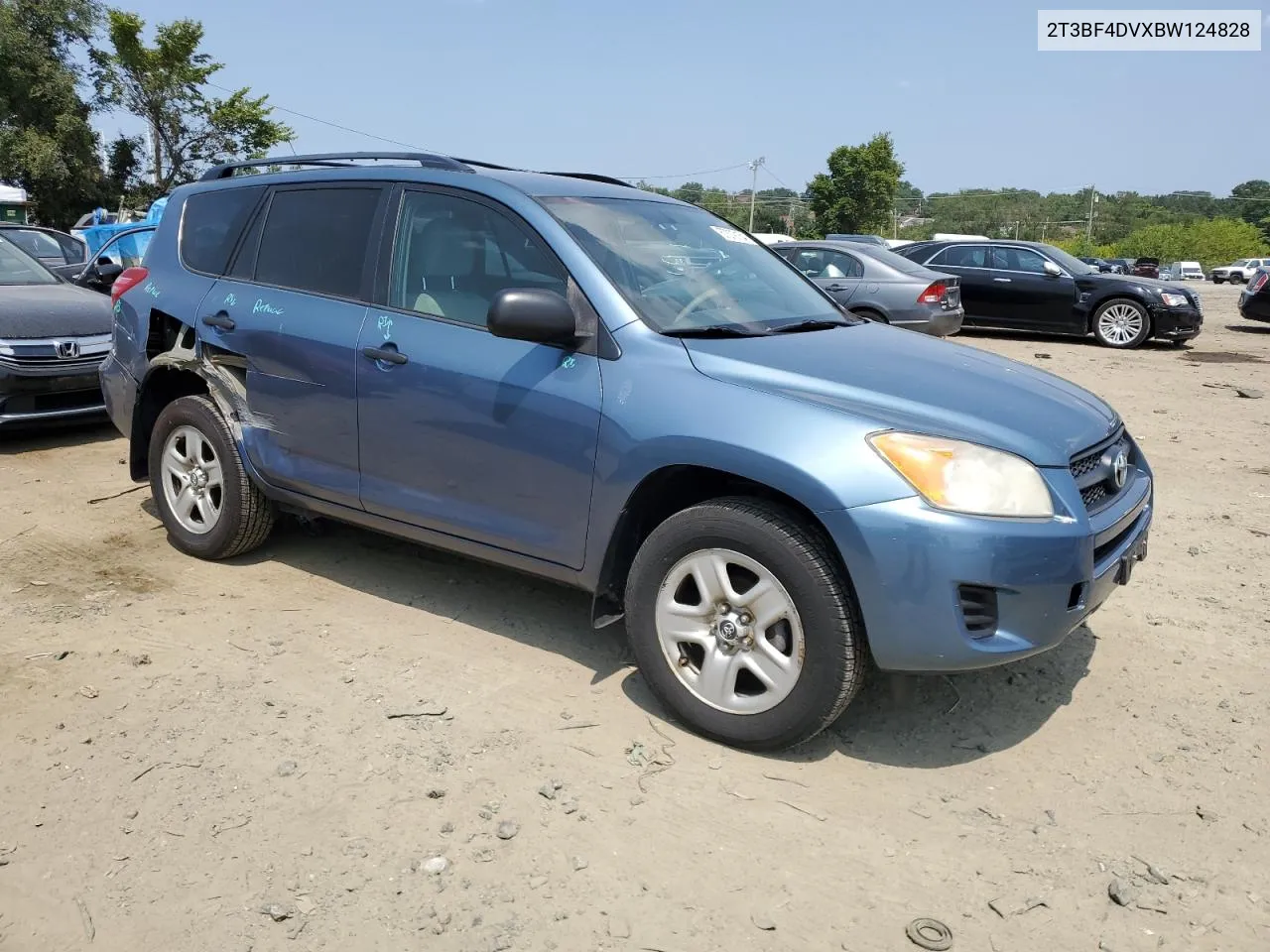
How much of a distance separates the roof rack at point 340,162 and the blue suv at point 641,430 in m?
0.01

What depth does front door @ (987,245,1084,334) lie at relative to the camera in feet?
47.2

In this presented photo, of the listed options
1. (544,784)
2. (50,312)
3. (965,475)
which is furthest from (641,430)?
(50,312)

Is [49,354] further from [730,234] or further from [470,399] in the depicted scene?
[730,234]

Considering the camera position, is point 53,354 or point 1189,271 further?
point 1189,271

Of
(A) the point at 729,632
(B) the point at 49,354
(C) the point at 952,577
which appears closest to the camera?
(C) the point at 952,577

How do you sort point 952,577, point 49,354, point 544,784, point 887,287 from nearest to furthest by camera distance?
point 952,577 → point 544,784 → point 49,354 → point 887,287

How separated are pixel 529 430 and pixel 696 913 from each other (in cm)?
169

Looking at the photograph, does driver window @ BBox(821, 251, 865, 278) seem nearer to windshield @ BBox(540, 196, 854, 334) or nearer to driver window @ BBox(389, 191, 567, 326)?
windshield @ BBox(540, 196, 854, 334)

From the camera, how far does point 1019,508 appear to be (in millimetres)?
2951

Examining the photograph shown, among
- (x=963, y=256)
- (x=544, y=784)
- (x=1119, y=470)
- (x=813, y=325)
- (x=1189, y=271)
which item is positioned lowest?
(x=544, y=784)

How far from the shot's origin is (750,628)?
314 cm

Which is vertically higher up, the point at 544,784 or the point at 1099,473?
the point at 1099,473

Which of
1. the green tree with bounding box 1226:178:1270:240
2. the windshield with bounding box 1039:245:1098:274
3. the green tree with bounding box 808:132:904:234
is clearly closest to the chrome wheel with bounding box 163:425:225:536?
the windshield with bounding box 1039:245:1098:274

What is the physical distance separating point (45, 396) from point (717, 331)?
5630 mm
